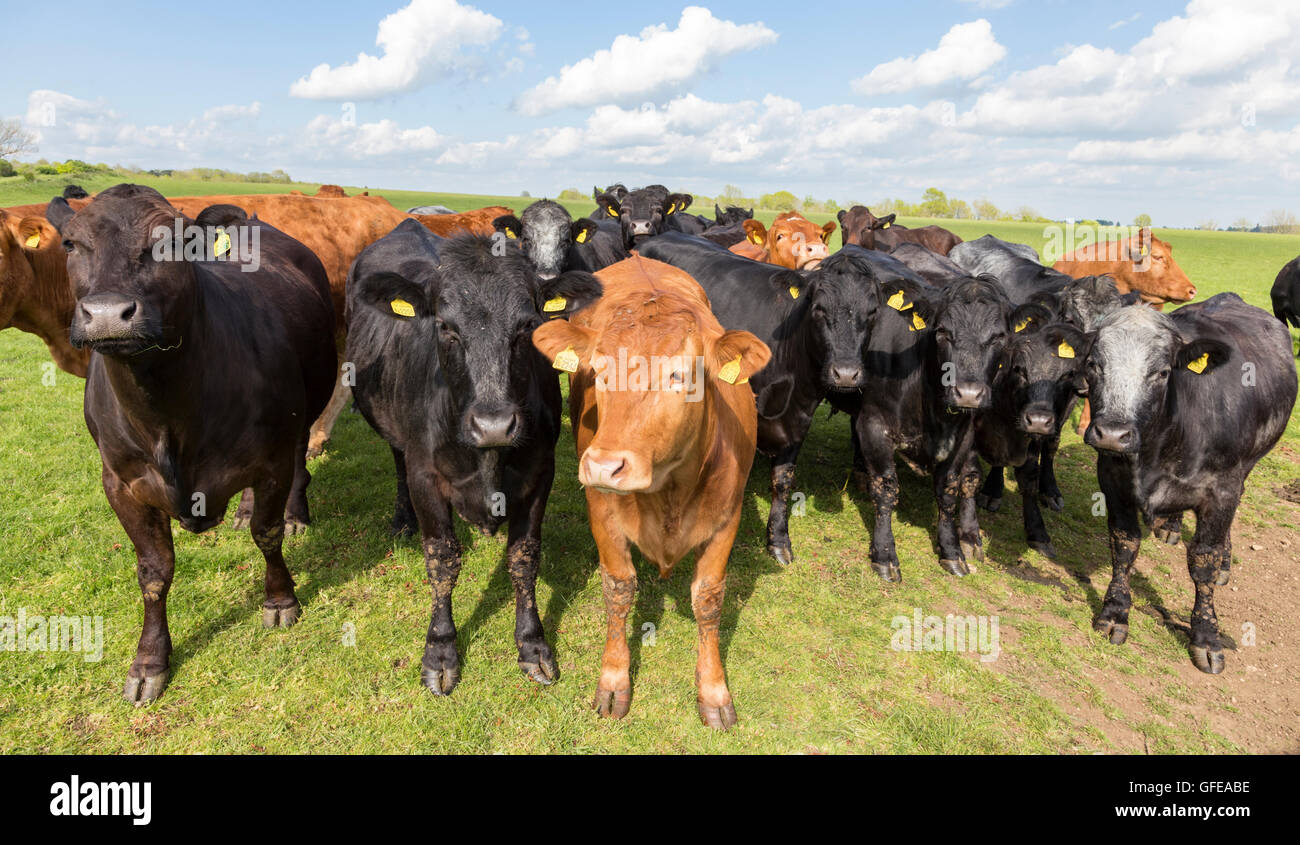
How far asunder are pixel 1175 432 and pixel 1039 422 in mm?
806

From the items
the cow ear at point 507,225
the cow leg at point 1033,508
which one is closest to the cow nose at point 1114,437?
the cow leg at point 1033,508

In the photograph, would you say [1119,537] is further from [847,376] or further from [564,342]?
[564,342]

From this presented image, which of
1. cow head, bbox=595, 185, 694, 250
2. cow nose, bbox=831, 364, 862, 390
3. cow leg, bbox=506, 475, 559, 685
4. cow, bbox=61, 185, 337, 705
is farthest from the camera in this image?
cow head, bbox=595, 185, 694, 250

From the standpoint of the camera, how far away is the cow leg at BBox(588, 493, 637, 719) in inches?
158

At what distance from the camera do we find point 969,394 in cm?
520

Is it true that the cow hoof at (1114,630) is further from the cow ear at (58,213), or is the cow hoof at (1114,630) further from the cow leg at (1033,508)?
the cow ear at (58,213)

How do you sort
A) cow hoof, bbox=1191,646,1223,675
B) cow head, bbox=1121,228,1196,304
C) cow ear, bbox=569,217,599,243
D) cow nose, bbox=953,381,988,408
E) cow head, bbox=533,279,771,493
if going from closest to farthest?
1. cow head, bbox=533,279,771,493
2. cow hoof, bbox=1191,646,1223,675
3. cow nose, bbox=953,381,988,408
4. cow ear, bbox=569,217,599,243
5. cow head, bbox=1121,228,1196,304

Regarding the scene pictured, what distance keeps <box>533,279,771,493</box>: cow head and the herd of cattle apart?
0.01 metres

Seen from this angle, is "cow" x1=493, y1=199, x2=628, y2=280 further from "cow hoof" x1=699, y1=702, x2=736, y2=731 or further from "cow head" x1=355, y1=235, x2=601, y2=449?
"cow hoof" x1=699, y1=702, x2=736, y2=731

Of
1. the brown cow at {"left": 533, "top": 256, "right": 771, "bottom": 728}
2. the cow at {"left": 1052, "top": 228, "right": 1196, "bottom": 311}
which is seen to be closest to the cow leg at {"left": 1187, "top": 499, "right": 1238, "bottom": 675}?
the brown cow at {"left": 533, "top": 256, "right": 771, "bottom": 728}

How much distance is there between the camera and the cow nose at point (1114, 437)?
4.36 metres

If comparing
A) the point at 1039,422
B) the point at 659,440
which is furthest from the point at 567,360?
the point at 1039,422

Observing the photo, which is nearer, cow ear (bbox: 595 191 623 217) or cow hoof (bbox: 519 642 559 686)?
cow hoof (bbox: 519 642 559 686)
